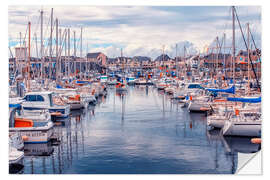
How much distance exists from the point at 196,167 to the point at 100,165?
331 centimetres

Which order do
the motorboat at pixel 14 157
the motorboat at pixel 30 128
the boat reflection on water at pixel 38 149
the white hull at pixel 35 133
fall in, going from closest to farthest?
the motorboat at pixel 14 157 → the boat reflection on water at pixel 38 149 → the motorboat at pixel 30 128 → the white hull at pixel 35 133

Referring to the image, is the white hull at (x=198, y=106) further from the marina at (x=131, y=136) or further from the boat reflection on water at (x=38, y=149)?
the boat reflection on water at (x=38, y=149)

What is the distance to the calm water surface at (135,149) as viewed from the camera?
12.4m

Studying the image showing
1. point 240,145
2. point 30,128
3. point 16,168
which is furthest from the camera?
point 30,128

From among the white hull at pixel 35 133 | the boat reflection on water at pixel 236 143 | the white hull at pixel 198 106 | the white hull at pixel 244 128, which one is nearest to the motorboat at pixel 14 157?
the white hull at pixel 35 133

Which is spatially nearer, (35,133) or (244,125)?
(35,133)

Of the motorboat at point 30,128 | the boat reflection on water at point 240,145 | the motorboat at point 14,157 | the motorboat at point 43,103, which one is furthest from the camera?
the motorboat at point 43,103

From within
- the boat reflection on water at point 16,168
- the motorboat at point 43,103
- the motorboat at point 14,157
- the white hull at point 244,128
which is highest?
the motorboat at point 43,103

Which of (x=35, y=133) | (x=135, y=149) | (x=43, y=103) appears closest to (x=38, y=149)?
(x=35, y=133)

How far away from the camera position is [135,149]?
14.8m

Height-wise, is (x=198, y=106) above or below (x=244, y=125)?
below

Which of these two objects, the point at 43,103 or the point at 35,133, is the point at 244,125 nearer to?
the point at 35,133

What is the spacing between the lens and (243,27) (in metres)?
19.4
